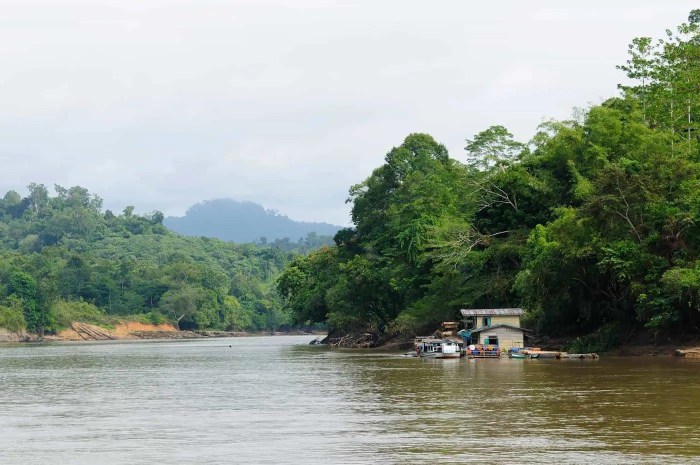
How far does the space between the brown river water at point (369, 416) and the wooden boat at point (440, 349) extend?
9.18 meters

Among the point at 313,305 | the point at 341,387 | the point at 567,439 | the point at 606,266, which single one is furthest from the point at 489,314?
the point at 313,305

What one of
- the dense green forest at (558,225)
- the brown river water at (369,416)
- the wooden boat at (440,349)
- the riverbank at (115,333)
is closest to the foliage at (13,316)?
the riverbank at (115,333)

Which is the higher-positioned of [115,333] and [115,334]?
[115,333]

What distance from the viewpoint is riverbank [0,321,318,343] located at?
465 feet

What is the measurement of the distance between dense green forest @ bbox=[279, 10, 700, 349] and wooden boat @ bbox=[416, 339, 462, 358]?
17.5 feet

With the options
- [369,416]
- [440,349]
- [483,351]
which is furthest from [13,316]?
[369,416]

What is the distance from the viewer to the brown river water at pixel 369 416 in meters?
20.9

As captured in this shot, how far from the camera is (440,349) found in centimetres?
5728

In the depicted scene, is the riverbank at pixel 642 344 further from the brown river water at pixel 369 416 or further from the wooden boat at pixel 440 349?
the wooden boat at pixel 440 349

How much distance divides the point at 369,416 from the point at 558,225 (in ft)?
98.4

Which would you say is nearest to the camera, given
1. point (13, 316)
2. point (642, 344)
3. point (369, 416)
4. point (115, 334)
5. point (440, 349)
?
point (369, 416)

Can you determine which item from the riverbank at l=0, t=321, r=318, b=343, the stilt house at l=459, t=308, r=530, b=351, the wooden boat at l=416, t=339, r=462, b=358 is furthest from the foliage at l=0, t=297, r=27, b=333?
the stilt house at l=459, t=308, r=530, b=351

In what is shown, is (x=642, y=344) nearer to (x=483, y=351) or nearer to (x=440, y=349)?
(x=483, y=351)

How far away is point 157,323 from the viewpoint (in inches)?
6398
